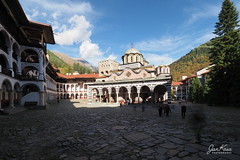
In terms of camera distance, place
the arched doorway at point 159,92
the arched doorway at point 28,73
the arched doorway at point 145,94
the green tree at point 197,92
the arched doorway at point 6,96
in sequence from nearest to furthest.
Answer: the arched doorway at point 6,96
the arched doorway at point 28,73
the arched doorway at point 159,92
the arched doorway at point 145,94
the green tree at point 197,92

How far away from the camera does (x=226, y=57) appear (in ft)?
68.4

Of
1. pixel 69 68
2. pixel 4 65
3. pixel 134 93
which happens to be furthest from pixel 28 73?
pixel 69 68

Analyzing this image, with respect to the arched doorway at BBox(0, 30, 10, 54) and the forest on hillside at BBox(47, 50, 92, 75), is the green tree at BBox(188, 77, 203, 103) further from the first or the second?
the forest on hillside at BBox(47, 50, 92, 75)

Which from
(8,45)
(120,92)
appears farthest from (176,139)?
(120,92)

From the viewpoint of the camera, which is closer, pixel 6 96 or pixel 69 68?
pixel 6 96

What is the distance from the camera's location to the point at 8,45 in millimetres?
14305

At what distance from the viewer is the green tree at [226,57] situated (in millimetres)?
19400

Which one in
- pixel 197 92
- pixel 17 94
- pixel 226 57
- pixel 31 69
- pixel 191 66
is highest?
pixel 191 66

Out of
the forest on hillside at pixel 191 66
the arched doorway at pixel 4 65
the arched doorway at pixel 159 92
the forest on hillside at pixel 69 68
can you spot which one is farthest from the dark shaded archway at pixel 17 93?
the forest on hillside at pixel 191 66

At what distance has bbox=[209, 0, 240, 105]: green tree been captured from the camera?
63.6 ft

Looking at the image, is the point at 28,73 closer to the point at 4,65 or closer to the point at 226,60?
the point at 4,65

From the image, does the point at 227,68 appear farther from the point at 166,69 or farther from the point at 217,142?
the point at 217,142

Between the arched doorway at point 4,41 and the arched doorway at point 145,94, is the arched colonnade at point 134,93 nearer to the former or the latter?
the arched doorway at point 145,94

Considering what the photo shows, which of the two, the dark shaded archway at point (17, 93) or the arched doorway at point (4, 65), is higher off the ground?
the arched doorway at point (4, 65)
